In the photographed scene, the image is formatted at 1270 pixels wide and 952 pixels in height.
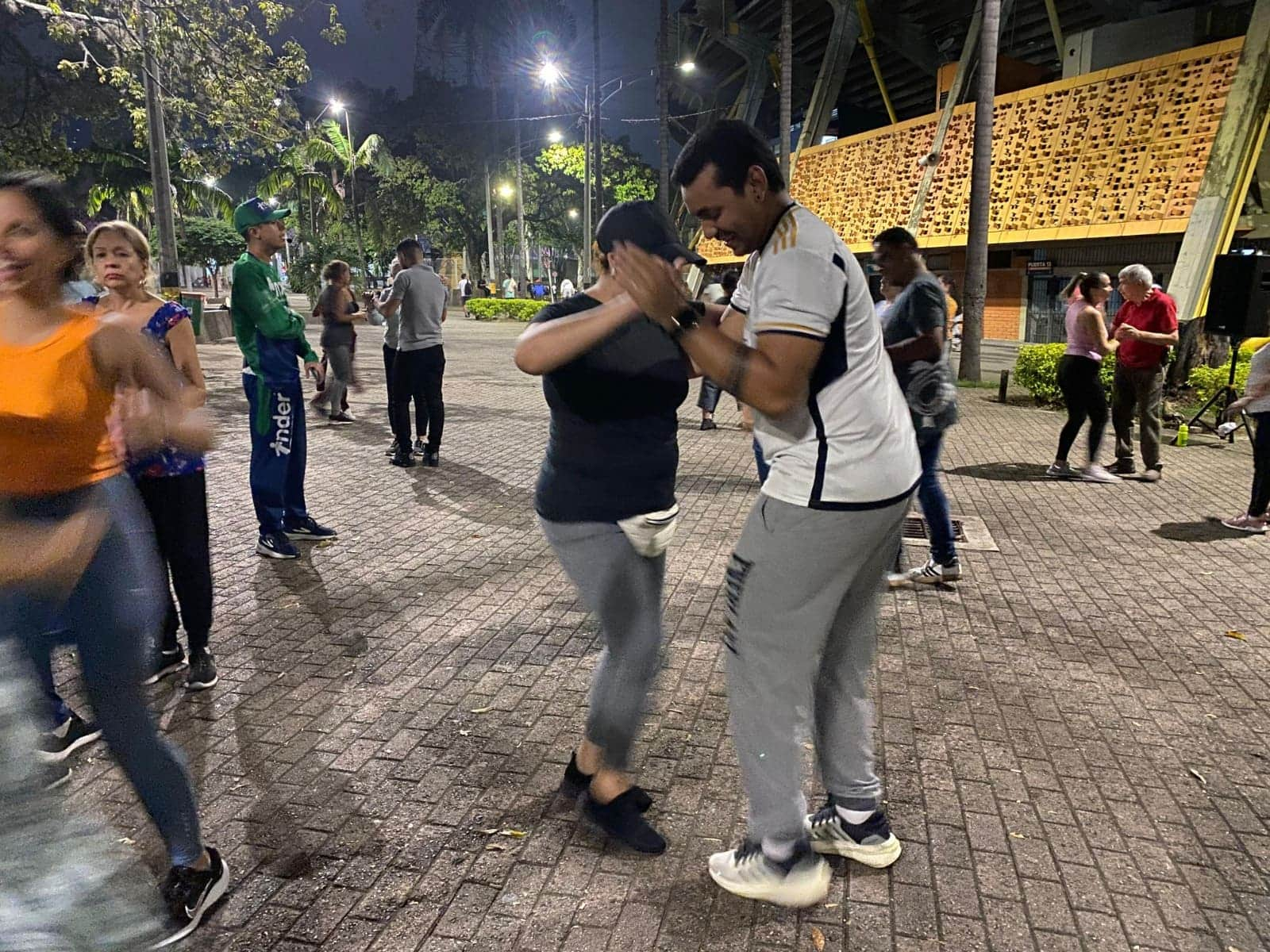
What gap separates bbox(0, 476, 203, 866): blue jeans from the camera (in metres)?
2.05

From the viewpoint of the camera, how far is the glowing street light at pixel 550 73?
34062mm

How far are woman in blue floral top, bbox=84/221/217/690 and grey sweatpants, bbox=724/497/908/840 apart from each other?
2.30 m

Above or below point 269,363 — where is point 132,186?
above

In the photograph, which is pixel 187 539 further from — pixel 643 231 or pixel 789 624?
pixel 789 624

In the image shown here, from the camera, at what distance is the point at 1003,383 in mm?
13836

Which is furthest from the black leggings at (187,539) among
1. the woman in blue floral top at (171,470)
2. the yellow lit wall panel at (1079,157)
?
the yellow lit wall panel at (1079,157)

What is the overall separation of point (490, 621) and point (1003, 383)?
11309 millimetres

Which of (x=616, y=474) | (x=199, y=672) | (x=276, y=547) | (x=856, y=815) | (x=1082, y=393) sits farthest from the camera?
(x=1082, y=393)

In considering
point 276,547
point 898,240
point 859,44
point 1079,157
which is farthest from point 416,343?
point 859,44

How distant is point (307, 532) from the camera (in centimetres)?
611

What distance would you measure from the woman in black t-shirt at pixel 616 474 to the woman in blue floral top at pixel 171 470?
1.69 m

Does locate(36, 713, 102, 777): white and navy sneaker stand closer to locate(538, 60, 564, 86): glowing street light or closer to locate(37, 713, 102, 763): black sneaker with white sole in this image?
locate(37, 713, 102, 763): black sneaker with white sole

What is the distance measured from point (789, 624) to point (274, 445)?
4161 mm

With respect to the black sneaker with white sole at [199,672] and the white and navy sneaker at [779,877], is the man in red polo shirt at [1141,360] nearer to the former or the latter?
the white and navy sneaker at [779,877]
